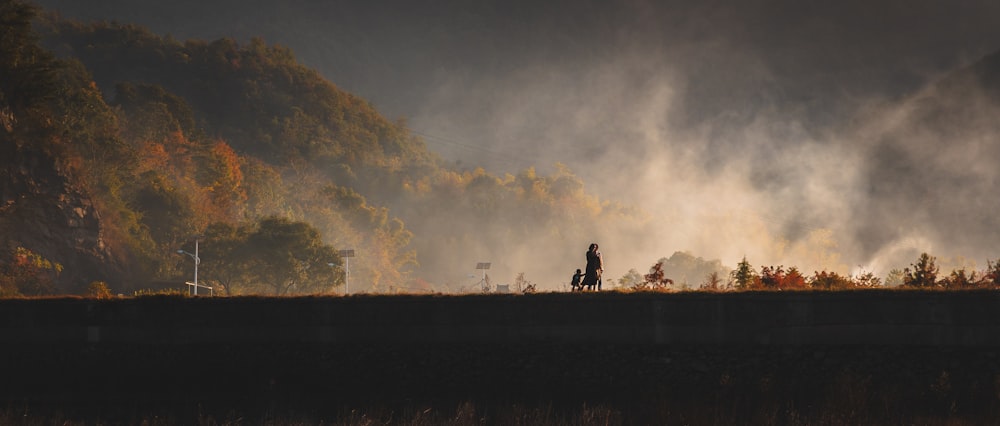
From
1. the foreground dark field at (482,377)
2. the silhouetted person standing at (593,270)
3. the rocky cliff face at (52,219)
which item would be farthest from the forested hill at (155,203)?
the silhouetted person standing at (593,270)

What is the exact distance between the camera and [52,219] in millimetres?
89312

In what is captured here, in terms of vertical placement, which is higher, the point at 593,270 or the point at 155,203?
the point at 155,203

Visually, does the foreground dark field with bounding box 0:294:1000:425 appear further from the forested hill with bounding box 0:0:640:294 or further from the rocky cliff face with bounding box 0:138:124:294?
the rocky cliff face with bounding box 0:138:124:294

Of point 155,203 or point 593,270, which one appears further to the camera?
point 155,203

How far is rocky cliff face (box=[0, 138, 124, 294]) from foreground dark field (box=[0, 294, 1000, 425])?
61.5 meters

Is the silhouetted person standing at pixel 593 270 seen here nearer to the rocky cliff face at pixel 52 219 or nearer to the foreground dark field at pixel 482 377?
the foreground dark field at pixel 482 377

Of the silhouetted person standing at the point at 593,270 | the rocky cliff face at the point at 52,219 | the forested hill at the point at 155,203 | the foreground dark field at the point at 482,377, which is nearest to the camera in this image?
the foreground dark field at the point at 482,377

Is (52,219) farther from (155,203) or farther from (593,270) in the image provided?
(593,270)

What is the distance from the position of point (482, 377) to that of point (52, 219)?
250 feet

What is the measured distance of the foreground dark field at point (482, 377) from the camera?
23156 millimetres

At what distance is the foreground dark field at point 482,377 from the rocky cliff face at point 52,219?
202 feet

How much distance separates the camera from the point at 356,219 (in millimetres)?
182125

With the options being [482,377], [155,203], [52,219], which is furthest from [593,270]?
[155,203]

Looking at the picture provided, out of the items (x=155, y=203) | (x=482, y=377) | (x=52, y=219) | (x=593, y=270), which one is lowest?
(x=482, y=377)
